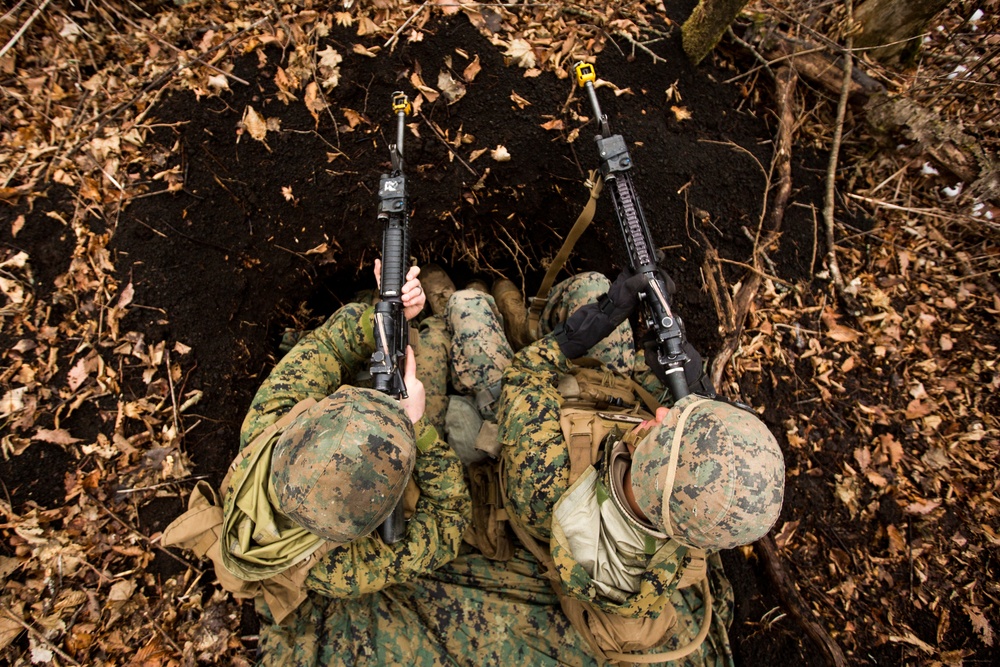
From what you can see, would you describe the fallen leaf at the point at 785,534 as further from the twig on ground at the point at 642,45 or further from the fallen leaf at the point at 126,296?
the fallen leaf at the point at 126,296

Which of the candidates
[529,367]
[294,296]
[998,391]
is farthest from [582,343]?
[998,391]

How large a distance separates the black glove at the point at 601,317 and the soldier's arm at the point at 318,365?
113cm

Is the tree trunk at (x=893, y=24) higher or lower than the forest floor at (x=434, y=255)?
higher

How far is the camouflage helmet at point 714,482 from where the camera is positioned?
1.88 m

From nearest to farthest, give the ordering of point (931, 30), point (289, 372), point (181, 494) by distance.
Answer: point (289, 372) < point (181, 494) < point (931, 30)

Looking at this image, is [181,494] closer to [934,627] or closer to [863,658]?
[863,658]

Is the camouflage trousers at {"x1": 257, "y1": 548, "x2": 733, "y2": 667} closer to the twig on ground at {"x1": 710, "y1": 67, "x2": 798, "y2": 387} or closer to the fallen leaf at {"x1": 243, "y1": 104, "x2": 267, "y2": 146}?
the twig on ground at {"x1": 710, "y1": 67, "x2": 798, "y2": 387}

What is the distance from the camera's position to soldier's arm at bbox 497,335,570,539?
94.7 inches

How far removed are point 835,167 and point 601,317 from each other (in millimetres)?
2488

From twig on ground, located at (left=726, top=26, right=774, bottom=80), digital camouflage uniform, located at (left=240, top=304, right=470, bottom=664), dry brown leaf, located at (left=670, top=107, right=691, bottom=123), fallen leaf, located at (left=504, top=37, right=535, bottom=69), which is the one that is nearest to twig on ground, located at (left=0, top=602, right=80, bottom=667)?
digital camouflage uniform, located at (left=240, top=304, right=470, bottom=664)

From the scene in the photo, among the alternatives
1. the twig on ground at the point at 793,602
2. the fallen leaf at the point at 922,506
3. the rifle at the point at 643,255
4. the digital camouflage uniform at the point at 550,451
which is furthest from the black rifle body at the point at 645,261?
the fallen leaf at the point at 922,506

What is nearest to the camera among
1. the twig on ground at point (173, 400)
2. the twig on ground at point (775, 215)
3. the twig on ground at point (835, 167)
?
the twig on ground at point (173, 400)

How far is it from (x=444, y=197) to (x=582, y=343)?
1.66 m

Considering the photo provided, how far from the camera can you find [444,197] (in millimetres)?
3879
